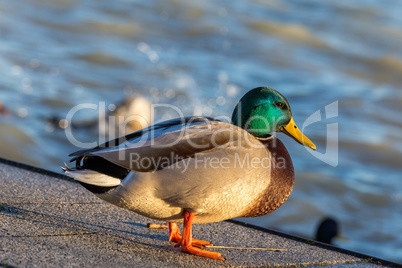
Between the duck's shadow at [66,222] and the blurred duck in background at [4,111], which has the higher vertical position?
the duck's shadow at [66,222]

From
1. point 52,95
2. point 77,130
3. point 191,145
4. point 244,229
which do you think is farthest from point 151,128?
point 52,95

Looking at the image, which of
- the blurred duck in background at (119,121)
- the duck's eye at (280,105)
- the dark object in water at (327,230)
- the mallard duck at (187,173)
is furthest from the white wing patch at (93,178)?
the blurred duck in background at (119,121)

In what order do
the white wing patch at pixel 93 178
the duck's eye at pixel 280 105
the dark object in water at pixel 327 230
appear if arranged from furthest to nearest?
1. the dark object in water at pixel 327 230
2. the duck's eye at pixel 280 105
3. the white wing patch at pixel 93 178

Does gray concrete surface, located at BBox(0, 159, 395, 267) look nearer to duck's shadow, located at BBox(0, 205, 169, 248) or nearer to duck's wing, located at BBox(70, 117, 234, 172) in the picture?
duck's shadow, located at BBox(0, 205, 169, 248)

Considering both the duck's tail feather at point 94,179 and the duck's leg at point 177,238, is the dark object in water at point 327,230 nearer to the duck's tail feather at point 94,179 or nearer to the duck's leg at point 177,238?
the duck's leg at point 177,238

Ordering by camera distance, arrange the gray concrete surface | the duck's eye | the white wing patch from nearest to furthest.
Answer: the gray concrete surface, the white wing patch, the duck's eye

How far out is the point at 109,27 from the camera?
659 inches

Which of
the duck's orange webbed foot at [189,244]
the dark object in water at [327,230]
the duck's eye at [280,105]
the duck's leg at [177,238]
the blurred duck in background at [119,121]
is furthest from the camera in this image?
the blurred duck in background at [119,121]

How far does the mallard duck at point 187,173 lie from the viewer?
9.13ft

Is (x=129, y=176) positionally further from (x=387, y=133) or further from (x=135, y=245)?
(x=387, y=133)

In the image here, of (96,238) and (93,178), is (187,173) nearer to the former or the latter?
(93,178)

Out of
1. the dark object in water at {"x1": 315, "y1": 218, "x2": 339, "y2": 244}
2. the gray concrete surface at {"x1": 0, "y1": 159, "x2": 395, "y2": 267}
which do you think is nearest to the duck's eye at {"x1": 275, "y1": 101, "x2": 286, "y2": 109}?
the gray concrete surface at {"x1": 0, "y1": 159, "x2": 395, "y2": 267}

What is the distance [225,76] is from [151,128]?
1058 cm

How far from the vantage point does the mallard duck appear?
110 inches
